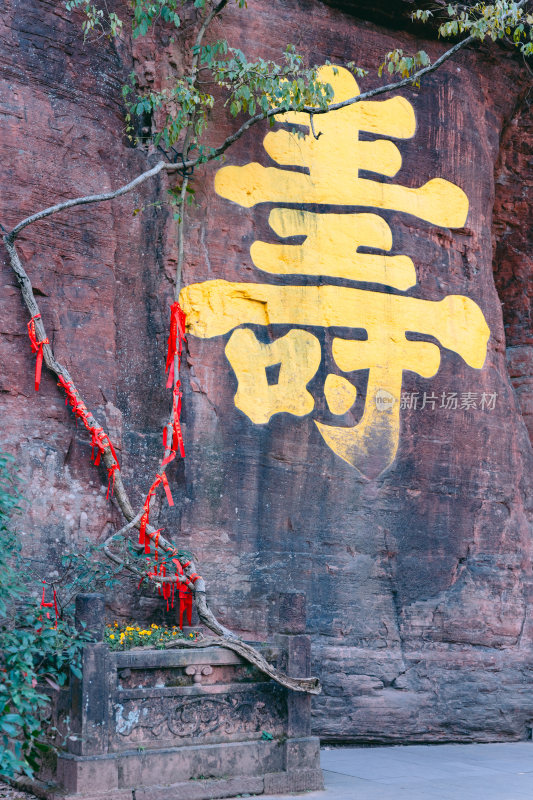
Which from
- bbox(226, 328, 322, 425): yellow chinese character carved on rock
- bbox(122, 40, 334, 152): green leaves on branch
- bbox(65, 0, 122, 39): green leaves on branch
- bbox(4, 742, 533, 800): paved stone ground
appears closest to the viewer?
bbox(4, 742, 533, 800): paved stone ground

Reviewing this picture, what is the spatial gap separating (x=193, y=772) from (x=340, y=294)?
10.9 ft

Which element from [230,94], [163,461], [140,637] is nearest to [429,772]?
[140,637]

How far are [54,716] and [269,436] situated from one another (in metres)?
2.28

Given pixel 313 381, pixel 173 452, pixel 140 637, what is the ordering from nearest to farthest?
pixel 140 637
pixel 173 452
pixel 313 381

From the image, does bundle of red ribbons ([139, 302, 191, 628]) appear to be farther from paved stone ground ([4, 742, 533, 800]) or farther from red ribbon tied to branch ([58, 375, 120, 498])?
paved stone ground ([4, 742, 533, 800])

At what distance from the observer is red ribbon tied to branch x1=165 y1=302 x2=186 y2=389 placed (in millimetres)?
5473

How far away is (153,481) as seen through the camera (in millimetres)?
5414

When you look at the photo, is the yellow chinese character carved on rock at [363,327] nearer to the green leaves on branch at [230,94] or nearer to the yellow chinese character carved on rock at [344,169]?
the yellow chinese character carved on rock at [344,169]

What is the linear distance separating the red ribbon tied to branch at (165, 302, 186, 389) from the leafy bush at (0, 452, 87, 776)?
155cm

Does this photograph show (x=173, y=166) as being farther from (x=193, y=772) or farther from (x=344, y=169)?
(x=193, y=772)

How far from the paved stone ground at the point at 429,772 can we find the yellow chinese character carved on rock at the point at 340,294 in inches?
72.1

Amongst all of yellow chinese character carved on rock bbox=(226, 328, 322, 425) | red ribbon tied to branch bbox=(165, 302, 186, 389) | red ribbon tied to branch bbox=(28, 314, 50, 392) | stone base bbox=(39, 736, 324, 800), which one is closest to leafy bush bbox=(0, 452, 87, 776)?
stone base bbox=(39, 736, 324, 800)

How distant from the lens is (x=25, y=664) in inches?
147

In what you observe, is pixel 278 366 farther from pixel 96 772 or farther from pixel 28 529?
pixel 96 772
